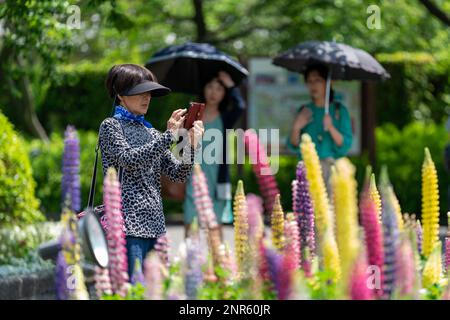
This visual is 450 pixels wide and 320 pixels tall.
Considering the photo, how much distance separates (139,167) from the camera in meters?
4.98

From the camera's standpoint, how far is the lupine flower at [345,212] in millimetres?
3326

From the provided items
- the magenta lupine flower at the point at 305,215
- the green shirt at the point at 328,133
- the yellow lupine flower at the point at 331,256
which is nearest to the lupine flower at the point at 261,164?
the magenta lupine flower at the point at 305,215

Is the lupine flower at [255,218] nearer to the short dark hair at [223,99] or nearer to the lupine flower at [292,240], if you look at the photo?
the lupine flower at [292,240]

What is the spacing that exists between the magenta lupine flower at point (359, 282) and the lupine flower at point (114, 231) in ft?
2.69

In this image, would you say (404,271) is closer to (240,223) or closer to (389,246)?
(389,246)

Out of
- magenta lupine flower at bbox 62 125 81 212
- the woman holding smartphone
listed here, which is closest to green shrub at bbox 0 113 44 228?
magenta lupine flower at bbox 62 125 81 212

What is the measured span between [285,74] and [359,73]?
16.8 feet

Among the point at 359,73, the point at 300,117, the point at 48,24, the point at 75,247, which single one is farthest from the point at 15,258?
the point at 75,247

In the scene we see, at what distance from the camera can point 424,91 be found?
709 inches

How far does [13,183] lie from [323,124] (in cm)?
248

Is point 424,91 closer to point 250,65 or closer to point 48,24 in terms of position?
point 250,65

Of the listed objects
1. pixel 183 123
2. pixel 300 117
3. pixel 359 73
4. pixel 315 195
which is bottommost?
pixel 315 195

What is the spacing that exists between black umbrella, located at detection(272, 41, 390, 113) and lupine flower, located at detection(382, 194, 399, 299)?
18.3 feet

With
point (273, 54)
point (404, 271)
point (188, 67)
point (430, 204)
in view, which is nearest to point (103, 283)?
point (404, 271)
